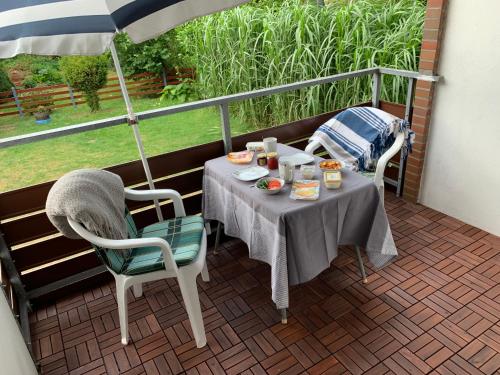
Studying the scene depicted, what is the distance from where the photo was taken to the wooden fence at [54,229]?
237 centimetres

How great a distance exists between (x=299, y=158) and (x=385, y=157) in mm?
598

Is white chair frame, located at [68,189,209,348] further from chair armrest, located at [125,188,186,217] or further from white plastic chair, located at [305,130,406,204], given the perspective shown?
white plastic chair, located at [305,130,406,204]

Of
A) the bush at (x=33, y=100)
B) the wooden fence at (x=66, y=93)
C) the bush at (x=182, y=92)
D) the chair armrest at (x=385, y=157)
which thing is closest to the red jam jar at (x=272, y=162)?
the chair armrest at (x=385, y=157)

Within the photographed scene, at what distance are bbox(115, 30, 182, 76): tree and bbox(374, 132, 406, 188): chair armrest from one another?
6.83m

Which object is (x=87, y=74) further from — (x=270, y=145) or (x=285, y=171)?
(x=285, y=171)

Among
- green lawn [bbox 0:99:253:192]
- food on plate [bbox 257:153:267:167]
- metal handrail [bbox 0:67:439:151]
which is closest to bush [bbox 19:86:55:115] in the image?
green lawn [bbox 0:99:253:192]

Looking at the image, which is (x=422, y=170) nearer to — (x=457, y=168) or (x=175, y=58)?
(x=457, y=168)

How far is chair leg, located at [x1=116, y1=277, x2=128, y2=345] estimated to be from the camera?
2039mm

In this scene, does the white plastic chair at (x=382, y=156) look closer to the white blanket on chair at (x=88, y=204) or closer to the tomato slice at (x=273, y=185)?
the tomato slice at (x=273, y=185)

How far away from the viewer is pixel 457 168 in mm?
3039

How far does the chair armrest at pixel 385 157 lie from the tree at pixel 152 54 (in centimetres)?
683

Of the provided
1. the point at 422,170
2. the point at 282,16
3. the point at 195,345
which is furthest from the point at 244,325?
the point at 282,16

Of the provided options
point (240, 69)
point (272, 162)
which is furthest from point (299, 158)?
point (240, 69)

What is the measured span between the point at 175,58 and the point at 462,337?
8.16 metres
